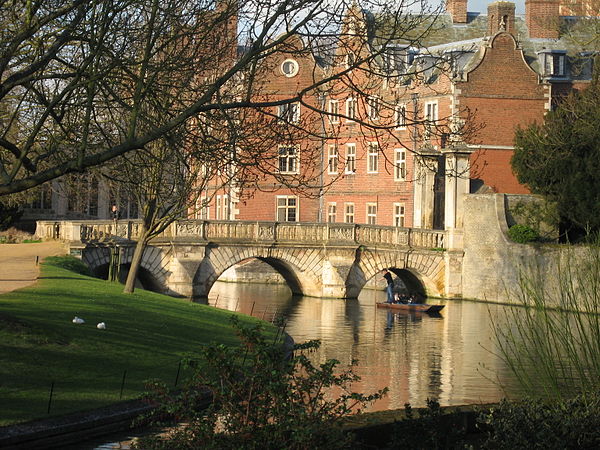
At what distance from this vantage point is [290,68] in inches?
2019

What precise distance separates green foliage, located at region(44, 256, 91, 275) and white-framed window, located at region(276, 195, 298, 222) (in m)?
22.5

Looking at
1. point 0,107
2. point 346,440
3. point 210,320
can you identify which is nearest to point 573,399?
point 346,440

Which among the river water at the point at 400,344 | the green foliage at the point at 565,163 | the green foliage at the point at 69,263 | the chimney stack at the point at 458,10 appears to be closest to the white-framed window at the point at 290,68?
the chimney stack at the point at 458,10

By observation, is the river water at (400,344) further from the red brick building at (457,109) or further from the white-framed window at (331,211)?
the white-framed window at (331,211)

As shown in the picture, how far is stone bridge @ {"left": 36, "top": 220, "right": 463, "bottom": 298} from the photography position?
3934cm

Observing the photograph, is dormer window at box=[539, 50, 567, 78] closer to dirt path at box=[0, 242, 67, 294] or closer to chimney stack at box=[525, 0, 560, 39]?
chimney stack at box=[525, 0, 560, 39]

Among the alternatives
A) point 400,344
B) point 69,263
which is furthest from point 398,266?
point 69,263

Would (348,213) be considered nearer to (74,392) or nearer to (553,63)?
(553,63)

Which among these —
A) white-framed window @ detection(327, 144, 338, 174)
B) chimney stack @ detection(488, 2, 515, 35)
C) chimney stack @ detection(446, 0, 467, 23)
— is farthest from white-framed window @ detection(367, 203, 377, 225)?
chimney stack @ detection(446, 0, 467, 23)

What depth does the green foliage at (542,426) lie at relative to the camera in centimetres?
930

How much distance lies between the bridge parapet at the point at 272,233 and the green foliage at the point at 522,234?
3288 millimetres

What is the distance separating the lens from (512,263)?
40.0m

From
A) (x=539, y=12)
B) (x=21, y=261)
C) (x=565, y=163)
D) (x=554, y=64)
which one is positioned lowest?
(x=21, y=261)

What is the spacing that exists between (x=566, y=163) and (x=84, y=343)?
979 inches
